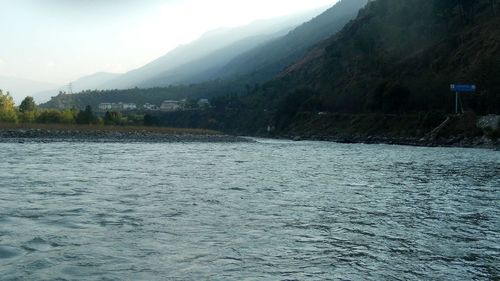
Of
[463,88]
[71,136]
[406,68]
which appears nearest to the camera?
[71,136]

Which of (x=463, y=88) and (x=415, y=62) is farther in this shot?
(x=415, y=62)

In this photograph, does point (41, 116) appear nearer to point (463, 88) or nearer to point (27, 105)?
point (27, 105)

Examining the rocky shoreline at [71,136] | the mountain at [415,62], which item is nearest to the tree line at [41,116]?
the rocky shoreline at [71,136]

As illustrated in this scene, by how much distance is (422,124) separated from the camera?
9625cm

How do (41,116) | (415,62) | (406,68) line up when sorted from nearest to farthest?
(41,116) → (415,62) → (406,68)

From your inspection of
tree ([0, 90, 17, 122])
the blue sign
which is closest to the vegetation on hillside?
the blue sign

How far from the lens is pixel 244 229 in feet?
48.0

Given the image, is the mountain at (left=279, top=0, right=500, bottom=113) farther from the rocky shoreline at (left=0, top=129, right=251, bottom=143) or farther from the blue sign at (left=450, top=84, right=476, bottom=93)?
the rocky shoreline at (left=0, top=129, right=251, bottom=143)

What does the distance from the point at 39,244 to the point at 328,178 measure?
20737mm

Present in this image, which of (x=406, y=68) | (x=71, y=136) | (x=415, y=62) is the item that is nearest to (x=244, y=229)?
(x=71, y=136)

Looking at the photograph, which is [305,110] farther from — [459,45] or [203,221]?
[203,221]

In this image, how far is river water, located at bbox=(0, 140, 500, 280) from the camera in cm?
1060

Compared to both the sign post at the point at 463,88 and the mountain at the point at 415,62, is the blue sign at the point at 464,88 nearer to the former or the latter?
the sign post at the point at 463,88

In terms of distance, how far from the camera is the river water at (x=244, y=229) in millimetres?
10602
